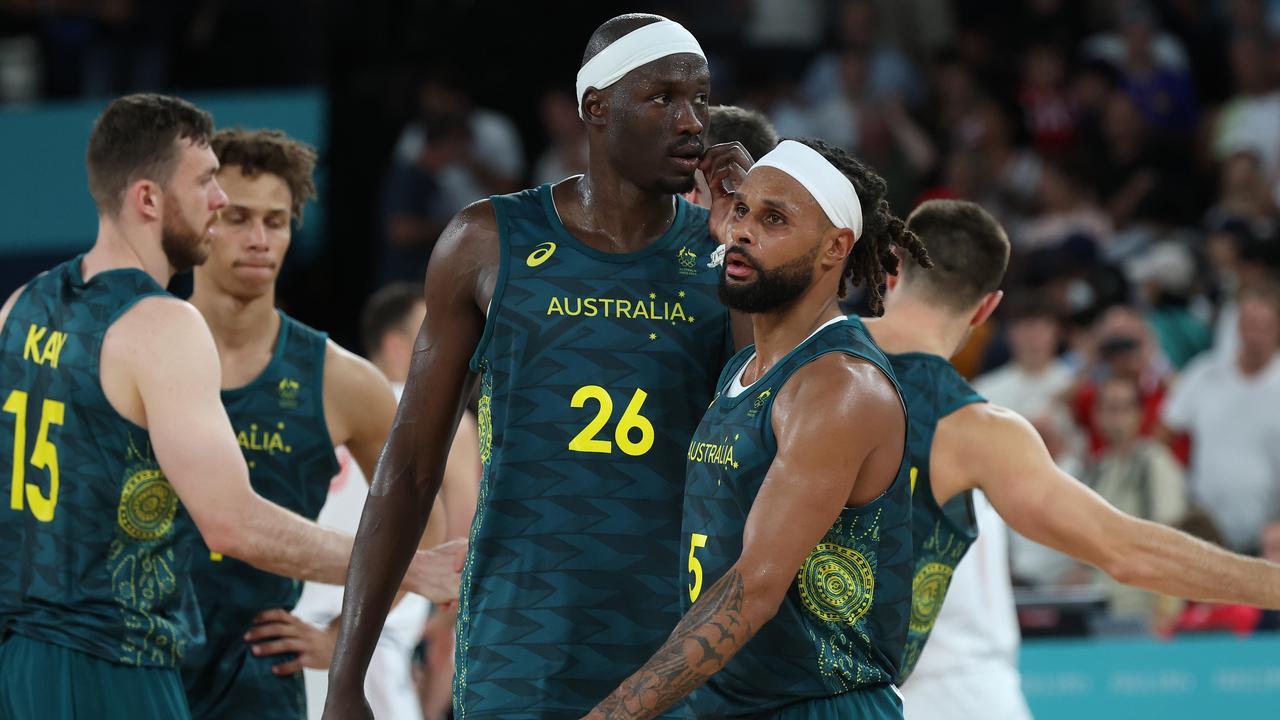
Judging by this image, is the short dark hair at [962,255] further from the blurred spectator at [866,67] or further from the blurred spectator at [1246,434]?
the blurred spectator at [866,67]

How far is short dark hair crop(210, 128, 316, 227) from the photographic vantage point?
6.04 m

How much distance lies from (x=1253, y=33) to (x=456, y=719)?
1090 centimetres

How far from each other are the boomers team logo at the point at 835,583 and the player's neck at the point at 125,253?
2.27m

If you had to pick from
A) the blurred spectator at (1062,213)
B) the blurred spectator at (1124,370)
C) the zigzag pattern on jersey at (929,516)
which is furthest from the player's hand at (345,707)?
the blurred spectator at (1062,213)

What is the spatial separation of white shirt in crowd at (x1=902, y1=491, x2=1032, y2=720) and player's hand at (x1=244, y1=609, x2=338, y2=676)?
84.9 inches

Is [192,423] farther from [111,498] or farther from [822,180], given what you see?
[822,180]

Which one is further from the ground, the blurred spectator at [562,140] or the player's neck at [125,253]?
the blurred spectator at [562,140]

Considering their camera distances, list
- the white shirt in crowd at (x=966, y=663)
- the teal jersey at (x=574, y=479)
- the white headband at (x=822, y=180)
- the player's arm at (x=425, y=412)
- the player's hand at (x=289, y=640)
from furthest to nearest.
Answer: the white shirt in crowd at (x=966, y=663)
the player's hand at (x=289, y=640)
the player's arm at (x=425, y=412)
the teal jersey at (x=574, y=479)
the white headband at (x=822, y=180)

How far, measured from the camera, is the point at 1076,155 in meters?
13.3

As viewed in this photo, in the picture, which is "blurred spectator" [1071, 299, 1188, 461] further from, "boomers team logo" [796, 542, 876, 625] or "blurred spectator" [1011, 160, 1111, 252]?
"boomers team logo" [796, 542, 876, 625]

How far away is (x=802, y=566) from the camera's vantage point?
4.04 m

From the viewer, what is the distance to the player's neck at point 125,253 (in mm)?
5125

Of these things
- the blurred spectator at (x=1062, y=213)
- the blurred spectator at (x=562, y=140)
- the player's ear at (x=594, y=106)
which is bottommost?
the player's ear at (x=594, y=106)

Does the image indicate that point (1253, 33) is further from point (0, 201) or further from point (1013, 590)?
point (0, 201)
